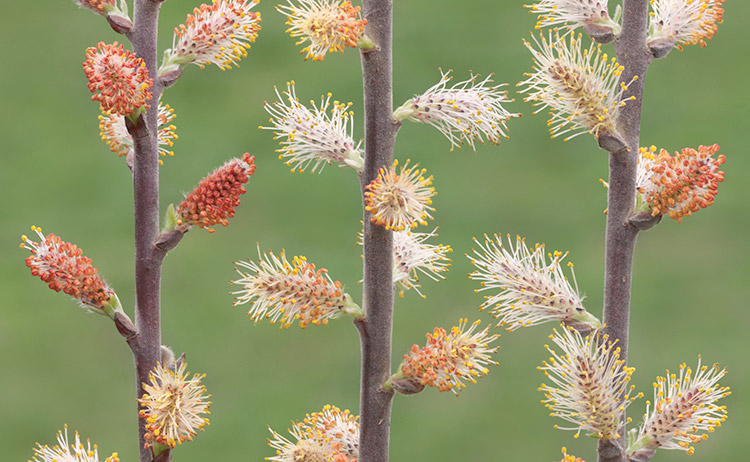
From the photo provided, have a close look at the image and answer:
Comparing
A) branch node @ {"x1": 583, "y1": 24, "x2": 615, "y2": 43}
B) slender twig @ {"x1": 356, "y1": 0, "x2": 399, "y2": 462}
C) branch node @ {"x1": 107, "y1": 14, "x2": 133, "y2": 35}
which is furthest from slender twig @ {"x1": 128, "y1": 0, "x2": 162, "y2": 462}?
branch node @ {"x1": 583, "y1": 24, "x2": 615, "y2": 43}

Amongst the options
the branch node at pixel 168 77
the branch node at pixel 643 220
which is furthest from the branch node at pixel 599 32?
the branch node at pixel 168 77

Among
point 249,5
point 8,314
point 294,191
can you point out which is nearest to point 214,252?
point 294,191

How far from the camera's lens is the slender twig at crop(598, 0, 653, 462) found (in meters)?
0.92

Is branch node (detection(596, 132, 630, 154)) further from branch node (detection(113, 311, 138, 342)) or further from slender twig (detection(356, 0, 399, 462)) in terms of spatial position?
branch node (detection(113, 311, 138, 342))

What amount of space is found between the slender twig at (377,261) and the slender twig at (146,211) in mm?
165

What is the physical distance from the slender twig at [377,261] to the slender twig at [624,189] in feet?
0.57

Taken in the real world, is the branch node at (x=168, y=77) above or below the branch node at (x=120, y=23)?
below

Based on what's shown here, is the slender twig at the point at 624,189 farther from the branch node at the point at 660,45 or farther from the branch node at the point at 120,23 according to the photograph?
the branch node at the point at 120,23

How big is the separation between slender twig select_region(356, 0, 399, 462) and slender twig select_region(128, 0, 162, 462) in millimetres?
165

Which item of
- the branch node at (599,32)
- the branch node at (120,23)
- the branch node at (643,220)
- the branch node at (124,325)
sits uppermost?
the branch node at (599,32)

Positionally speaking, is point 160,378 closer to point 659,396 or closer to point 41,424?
point 659,396

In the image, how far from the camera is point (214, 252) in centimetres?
232

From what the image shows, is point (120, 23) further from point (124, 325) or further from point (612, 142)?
point (612, 142)

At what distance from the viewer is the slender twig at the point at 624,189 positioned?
0.92 meters
